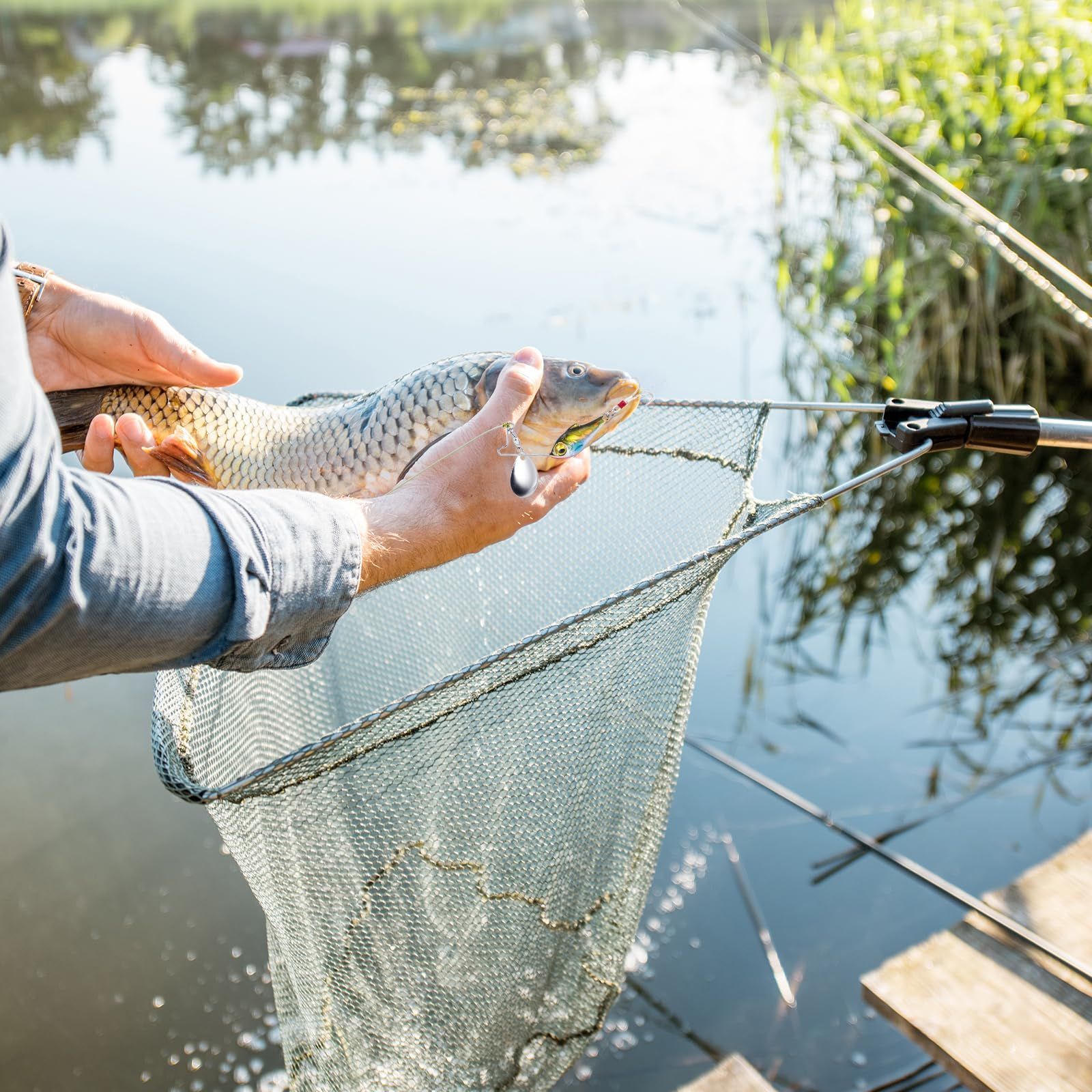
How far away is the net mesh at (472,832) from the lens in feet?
4.82

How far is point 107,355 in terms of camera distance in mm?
1770

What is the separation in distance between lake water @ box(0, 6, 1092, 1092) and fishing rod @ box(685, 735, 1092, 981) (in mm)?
70

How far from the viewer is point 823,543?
14.0ft

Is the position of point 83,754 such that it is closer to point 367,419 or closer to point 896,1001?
point 367,419

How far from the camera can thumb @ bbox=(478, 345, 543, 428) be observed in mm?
1496

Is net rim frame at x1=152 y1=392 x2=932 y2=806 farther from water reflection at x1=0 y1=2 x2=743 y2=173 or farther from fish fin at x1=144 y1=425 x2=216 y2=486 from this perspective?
water reflection at x1=0 y1=2 x2=743 y2=173

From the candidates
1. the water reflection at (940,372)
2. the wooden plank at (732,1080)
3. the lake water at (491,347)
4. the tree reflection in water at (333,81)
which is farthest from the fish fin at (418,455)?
the tree reflection in water at (333,81)

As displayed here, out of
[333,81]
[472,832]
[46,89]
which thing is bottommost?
[472,832]

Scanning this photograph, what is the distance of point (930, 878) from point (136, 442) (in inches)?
71.7

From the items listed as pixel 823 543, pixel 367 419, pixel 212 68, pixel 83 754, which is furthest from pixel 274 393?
pixel 212 68

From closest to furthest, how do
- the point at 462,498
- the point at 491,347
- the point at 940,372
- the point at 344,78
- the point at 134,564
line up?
the point at 134,564 < the point at 462,498 < the point at 940,372 < the point at 491,347 < the point at 344,78

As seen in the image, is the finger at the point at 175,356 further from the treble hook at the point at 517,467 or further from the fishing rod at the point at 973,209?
the fishing rod at the point at 973,209

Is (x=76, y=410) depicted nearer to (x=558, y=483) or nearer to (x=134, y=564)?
(x=558, y=483)

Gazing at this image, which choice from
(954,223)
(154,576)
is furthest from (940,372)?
(154,576)
